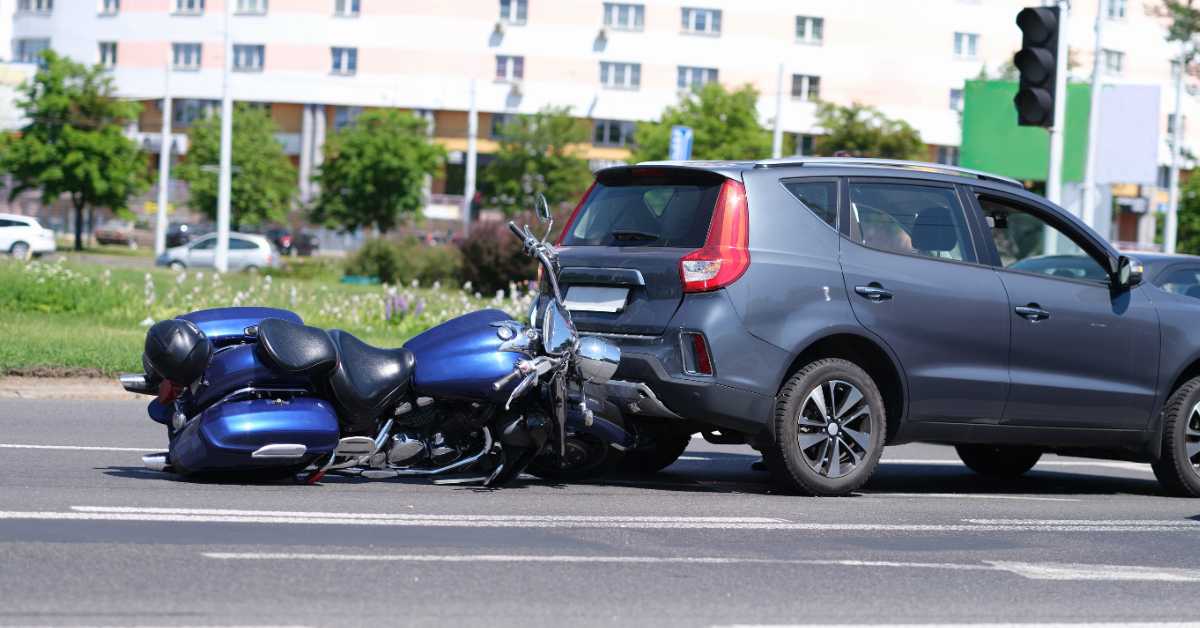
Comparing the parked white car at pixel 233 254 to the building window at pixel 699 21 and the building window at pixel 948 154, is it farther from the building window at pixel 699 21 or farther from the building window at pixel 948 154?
the building window at pixel 948 154

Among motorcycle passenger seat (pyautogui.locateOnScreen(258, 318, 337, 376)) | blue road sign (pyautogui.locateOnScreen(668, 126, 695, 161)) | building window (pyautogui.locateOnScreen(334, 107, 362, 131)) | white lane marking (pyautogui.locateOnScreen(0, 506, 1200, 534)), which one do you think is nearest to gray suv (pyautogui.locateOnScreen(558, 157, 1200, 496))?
white lane marking (pyautogui.locateOnScreen(0, 506, 1200, 534))

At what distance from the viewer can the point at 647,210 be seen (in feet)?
30.1

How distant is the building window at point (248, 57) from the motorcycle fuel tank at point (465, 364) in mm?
75296

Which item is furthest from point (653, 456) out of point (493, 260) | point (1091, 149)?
point (493, 260)

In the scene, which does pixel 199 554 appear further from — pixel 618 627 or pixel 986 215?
pixel 986 215

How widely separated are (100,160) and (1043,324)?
5590cm

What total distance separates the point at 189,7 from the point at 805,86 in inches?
1183

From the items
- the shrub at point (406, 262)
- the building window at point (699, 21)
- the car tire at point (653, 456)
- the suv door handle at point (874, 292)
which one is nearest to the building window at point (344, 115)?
the building window at point (699, 21)

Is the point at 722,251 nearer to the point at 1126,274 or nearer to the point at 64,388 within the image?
the point at 1126,274

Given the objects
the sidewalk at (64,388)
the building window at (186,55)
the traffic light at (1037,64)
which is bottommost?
the sidewalk at (64,388)

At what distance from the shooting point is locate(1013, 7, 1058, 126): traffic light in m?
14.6

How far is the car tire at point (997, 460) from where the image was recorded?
36.9ft

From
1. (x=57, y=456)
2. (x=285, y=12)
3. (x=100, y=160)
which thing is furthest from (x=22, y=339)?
(x=285, y=12)

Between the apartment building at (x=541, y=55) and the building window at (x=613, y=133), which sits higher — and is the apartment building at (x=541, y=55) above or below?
above
